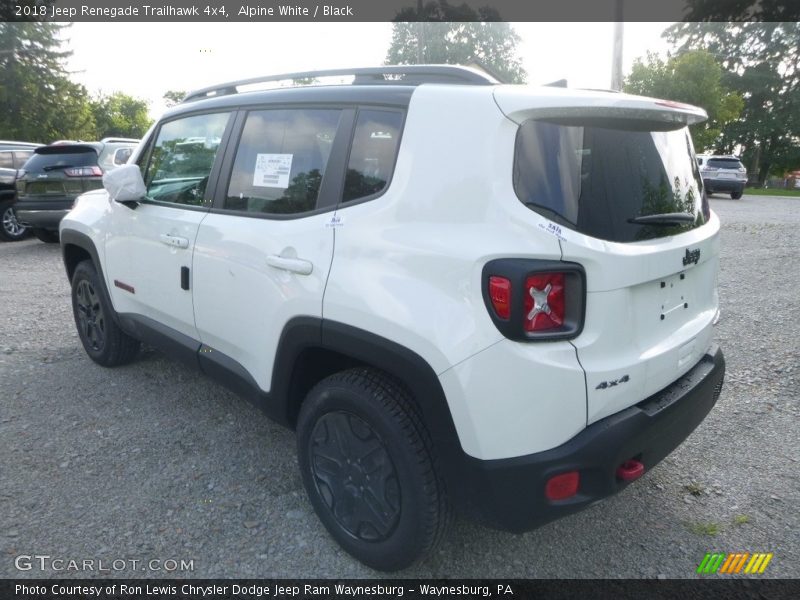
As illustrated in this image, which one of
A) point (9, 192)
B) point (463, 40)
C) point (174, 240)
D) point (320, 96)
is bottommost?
point (9, 192)

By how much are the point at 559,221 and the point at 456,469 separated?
892 millimetres

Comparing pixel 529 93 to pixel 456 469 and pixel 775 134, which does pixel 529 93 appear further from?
pixel 775 134

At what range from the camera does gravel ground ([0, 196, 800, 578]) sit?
257 centimetres

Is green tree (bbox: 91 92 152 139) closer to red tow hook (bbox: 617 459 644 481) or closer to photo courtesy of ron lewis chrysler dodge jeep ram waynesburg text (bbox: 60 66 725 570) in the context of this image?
photo courtesy of ron lewis chrysler dodge jeep ram waynesburg text (bbox: 60 66 725 570)

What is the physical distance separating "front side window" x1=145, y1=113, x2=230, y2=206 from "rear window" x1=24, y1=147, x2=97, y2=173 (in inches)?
266

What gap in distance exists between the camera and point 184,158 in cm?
354

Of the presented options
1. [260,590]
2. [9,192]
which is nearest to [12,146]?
[9,192]

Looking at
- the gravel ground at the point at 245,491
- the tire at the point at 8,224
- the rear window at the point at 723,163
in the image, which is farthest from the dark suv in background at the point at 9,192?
the rear window at the point at 723,163

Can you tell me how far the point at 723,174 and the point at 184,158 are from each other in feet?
72.4

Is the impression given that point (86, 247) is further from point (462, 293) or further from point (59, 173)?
point (59, 173)

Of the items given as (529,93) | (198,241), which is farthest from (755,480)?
(198,241)

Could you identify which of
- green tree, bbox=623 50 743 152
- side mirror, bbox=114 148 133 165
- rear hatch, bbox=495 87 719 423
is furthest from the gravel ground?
green tree, bbox=623 50 743 152

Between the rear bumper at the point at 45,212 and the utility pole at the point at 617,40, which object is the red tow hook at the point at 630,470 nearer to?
the rear bumper at the point at 45,212

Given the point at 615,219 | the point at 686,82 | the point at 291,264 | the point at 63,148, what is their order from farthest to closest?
the point at 686,82
the point at 63,148
the point at 291,264
the point at 615,219
